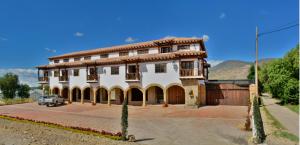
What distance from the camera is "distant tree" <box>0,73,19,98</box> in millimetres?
54344

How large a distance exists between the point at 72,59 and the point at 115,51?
1030cm

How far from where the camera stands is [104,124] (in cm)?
1762

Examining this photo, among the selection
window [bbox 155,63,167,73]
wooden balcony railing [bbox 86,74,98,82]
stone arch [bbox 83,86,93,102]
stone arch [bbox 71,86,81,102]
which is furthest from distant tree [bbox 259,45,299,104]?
stone arch [bbox 71,86,81,102]

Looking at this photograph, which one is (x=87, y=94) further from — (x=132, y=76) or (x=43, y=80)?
→ (x=132, y=76)

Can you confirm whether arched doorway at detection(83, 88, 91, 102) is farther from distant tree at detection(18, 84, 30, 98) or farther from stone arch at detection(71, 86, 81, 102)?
distant tree at detection(18, 84, 30, 98)

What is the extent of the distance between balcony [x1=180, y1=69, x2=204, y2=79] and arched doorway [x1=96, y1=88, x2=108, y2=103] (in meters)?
14.1

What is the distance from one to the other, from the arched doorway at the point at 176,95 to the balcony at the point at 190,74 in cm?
295

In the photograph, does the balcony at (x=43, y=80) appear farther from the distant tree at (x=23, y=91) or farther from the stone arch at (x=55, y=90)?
the distant tree at (x=23, y=91)

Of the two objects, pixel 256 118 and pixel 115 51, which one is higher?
pixel 115 51

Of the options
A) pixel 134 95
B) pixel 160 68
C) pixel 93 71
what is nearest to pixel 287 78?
pixel 160 68

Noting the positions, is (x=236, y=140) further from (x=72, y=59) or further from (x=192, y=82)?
(x=72, y=59)

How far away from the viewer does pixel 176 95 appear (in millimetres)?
28219

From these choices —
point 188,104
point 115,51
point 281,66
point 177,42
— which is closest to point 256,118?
point 188,104

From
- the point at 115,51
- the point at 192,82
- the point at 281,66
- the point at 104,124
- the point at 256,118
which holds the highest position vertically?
the point at 115,51
